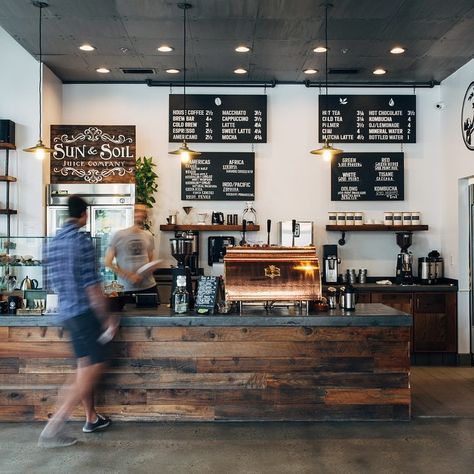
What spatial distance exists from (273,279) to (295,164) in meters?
3.40

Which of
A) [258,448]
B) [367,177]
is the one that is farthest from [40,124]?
[258,448]

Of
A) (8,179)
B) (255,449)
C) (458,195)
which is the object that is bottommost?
(255,449)

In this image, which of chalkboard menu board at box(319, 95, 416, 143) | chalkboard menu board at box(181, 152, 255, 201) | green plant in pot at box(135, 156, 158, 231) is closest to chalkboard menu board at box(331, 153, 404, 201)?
chalkboard menu board at box(319, 95, 416, 143)

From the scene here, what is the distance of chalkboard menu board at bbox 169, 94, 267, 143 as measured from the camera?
7.69 metres

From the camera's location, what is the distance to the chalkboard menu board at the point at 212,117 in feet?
25.2

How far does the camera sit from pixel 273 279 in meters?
4.66

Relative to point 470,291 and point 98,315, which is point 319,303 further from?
point 470,291

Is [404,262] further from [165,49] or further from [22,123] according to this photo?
[22,123]

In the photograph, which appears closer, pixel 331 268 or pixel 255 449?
pixel 255 449

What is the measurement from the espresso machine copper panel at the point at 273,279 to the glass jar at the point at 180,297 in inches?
13.6

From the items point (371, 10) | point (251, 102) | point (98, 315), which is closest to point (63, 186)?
point (251, 102)

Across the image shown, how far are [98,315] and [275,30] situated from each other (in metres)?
3.30

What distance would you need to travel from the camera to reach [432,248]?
7777mm

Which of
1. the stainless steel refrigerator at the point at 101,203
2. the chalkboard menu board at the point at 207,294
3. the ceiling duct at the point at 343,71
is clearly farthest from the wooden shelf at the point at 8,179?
the ceiling duct at the point at 343,71
